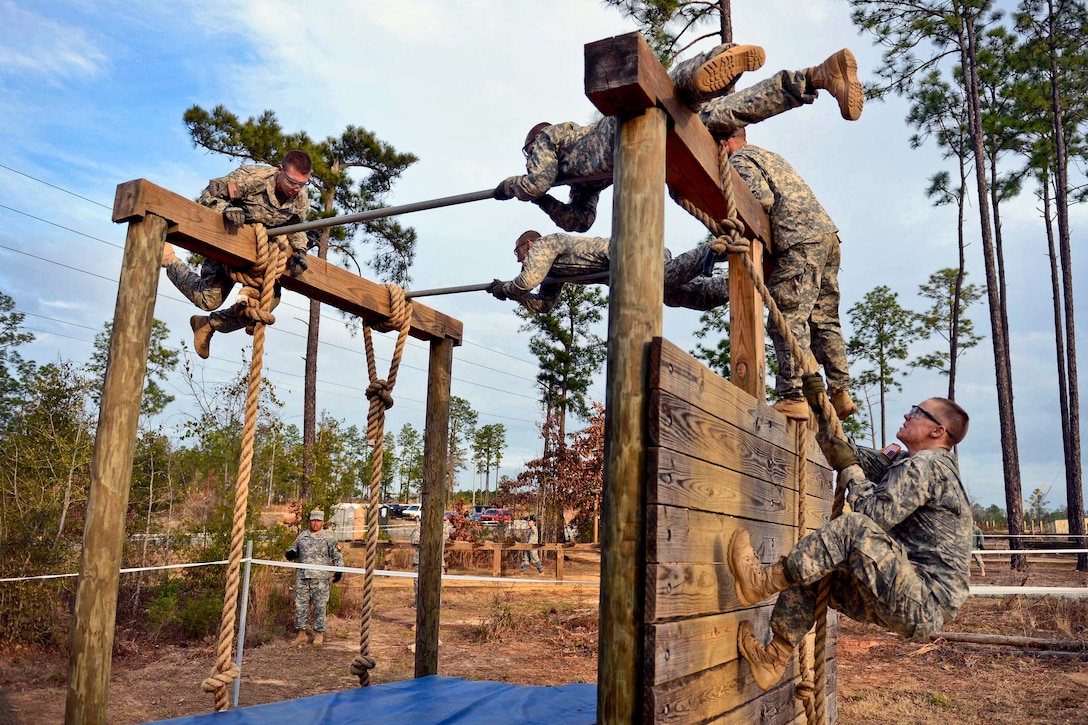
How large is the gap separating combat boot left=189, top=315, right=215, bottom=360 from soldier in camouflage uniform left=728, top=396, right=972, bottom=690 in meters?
3.09

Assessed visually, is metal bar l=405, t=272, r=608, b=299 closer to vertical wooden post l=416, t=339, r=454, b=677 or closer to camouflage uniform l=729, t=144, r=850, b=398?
vertical wooden post l=416, t=339, r=454, b=677

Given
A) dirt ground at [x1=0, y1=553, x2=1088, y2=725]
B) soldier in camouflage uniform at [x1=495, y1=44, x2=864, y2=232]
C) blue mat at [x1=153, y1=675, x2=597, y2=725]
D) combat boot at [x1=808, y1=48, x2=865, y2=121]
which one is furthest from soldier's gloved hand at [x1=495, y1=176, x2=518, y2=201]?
dirt ground at [x1=0, y1=553, x2=1088, y2=725]

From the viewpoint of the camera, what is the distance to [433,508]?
467 centimetres

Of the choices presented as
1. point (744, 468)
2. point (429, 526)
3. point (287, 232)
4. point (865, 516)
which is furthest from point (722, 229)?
point (429, 526)

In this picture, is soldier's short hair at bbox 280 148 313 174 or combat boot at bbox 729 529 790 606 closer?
combat boot at bbox 729 529 790 606

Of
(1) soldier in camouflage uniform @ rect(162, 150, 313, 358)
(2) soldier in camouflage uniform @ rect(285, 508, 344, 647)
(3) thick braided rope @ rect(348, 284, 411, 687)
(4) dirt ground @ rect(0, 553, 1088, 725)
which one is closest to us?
(1) soldier in camouflage uniform @ rect(162, 150, 313, 358)

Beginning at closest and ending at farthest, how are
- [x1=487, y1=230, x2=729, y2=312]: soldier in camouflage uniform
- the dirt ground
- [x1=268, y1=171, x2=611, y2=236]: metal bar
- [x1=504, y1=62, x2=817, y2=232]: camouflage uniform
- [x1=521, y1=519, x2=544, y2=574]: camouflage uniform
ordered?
[x1=504, y1=62, x2=817, y2=232]: camouflage uniform → [x1=268, y1=171, x2=611, y2=236]: metal bar → [x1=487, y1=230, x2=729, y2=312]: soldier in camouflage uniform → the dirt ground → [x1=521, y1=519, x2=544, y2=574]: camouflage uniform

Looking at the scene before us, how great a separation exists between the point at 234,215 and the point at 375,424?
1.38 metres

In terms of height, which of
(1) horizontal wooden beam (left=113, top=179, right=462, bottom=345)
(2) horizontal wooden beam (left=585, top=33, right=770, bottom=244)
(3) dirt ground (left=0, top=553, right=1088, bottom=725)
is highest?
(2) horizontal wooden beam (left=585, top=33, right=770, bottom=244)

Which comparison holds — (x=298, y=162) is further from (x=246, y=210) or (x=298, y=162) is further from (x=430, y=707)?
(x=430, y=707)

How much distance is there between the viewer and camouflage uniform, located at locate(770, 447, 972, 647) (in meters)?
2.45

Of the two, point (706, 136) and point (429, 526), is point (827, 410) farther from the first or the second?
point (429, 526)

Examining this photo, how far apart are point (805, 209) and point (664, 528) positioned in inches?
95.4

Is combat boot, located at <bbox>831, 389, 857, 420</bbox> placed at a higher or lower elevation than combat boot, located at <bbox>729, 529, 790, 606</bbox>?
higher
